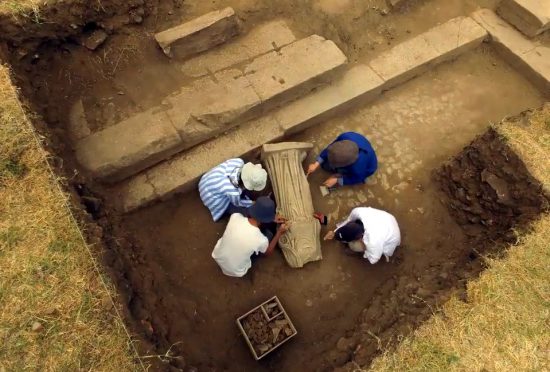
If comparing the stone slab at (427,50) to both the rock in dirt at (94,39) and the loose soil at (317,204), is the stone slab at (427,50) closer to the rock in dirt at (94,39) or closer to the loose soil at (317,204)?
the loose soil at (317,204)

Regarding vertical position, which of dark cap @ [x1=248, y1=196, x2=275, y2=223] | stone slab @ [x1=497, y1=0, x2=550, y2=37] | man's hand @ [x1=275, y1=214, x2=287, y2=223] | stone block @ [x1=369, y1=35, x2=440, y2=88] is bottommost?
man's hand @ [x1=275, y1=214, x2=287, y2=223]

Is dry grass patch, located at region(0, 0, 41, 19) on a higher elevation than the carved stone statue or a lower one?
higher

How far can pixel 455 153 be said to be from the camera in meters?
5.42

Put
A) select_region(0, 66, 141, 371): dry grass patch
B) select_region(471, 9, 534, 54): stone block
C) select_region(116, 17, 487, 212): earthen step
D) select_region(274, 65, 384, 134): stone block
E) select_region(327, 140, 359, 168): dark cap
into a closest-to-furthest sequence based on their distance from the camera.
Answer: select_region(0, 66, 141, 371): dry grass patch → select_region(327, 140, 359, 168): dark cap → select_region(116, 17, 487, 212): earthen step → select_region(274, 65, 384, 134): stone block → select_region(471, 9, 534, 54): stone block

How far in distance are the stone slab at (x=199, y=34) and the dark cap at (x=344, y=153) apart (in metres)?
2.14

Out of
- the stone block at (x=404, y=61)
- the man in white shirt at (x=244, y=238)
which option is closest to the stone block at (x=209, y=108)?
the man in white shirt at (x=244, y=238)

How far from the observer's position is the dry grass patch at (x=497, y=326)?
327 centimetres

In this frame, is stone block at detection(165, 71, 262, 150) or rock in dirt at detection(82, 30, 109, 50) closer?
stone block at detection(165, 71, 262, 150)

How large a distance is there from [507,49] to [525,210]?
2.83m

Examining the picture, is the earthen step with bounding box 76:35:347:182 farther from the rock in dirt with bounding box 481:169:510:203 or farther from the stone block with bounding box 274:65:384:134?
the rock in dirt with bounding box 481:169:510:203

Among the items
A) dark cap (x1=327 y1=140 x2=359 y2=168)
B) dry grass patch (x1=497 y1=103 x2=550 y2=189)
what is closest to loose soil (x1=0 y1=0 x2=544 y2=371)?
dry grass patch (x1=497 y1=103 x2=550 y2=189)

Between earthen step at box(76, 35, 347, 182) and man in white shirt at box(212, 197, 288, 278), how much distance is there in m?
1.24

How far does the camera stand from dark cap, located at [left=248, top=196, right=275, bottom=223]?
3977mm

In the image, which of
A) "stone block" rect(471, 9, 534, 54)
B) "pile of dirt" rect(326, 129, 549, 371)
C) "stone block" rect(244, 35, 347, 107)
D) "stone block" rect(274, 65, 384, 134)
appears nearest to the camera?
"pile of dirt" rect(326, 129, 549, 371)
